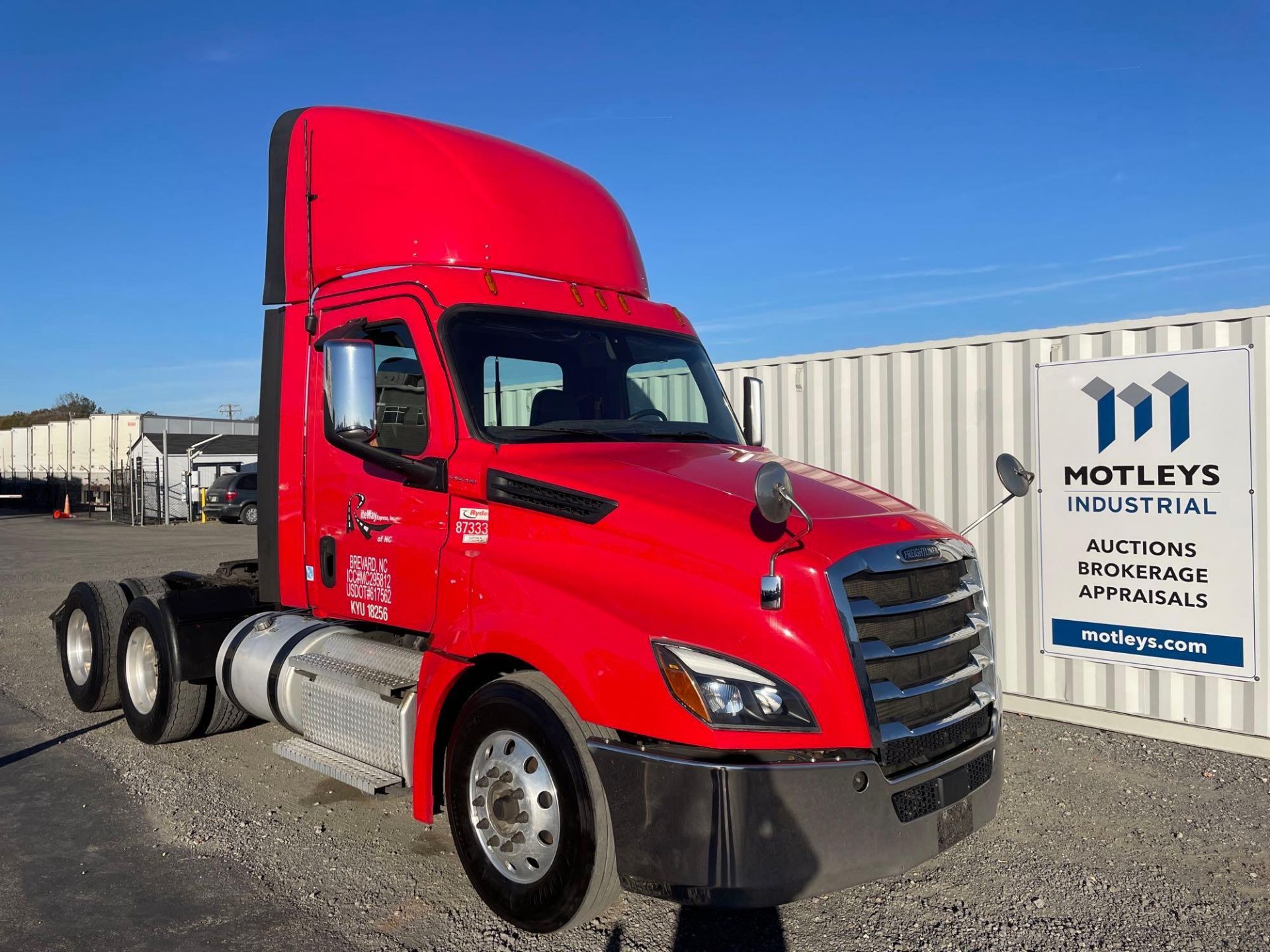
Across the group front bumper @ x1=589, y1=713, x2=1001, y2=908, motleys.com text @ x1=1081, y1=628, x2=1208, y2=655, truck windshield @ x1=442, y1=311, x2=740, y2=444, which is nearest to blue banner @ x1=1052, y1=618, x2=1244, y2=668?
motleys.com text @ x1=1081, y1=628, x2=1208, y2=655

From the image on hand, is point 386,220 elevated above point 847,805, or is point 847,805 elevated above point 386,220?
point 386,220

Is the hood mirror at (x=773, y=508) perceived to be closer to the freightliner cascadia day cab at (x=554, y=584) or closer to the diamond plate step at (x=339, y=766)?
the freightliner cascadia day cab at (x=554, y=584)

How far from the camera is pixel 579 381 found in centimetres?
495

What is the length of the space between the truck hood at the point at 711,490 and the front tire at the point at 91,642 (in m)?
4.66

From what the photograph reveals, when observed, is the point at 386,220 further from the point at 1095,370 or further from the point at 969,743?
the point at 1095,370

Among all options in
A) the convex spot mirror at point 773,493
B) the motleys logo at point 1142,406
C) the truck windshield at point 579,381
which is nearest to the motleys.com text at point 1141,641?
the motleys logo at point 1142,406

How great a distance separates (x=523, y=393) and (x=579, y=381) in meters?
0.34

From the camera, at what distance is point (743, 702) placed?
3.44 m

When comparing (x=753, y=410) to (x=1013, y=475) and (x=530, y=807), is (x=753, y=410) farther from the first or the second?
(x=530, y=807)

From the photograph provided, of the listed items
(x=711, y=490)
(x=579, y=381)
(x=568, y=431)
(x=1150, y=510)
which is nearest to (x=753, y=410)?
(x=579, y=381)

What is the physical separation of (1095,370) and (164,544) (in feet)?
76.5

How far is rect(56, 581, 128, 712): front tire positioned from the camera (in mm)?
7336

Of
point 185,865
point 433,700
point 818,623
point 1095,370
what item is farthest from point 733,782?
point 1095,370

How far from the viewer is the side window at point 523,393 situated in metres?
4.55
